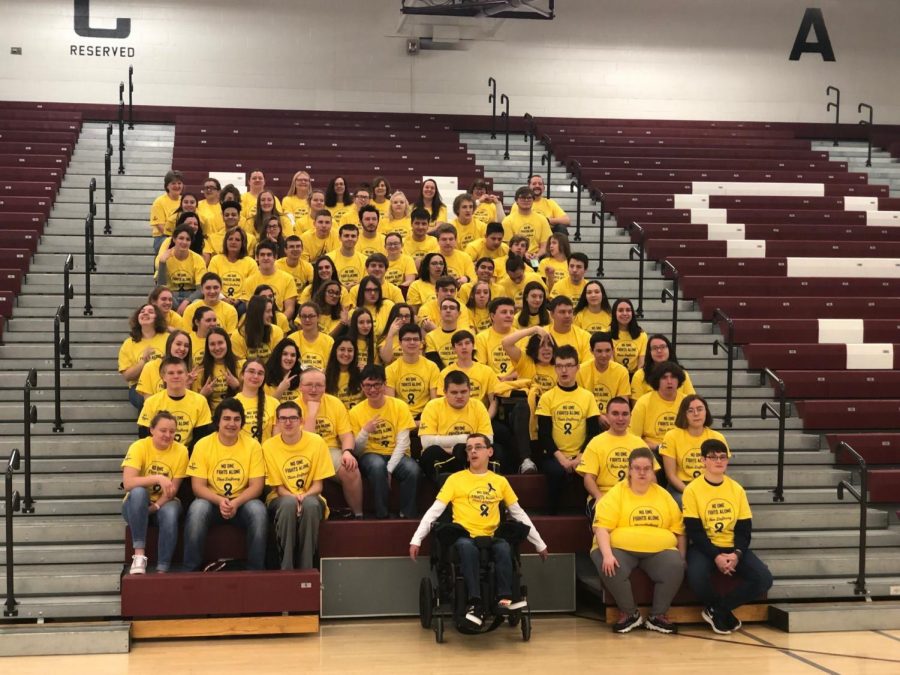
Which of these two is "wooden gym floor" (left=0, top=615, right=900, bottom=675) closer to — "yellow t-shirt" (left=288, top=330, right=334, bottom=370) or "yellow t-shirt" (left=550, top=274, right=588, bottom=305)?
"yellow t-shirt" (left=288, top=330, right=334, bottom=370)

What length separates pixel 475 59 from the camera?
19469 mm

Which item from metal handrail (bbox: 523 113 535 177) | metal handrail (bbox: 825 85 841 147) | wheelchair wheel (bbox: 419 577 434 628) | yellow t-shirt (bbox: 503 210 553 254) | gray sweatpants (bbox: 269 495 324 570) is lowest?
wheelchair wheel (bbox: 419 577 434 628)

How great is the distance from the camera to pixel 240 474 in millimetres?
8297

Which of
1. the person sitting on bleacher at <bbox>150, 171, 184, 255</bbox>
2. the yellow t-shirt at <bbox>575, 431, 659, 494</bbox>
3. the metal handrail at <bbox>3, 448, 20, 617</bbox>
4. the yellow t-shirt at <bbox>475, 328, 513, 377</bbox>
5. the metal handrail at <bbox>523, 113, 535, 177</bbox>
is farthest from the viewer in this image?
the metal handrail at <bbox>523, 113, 535, 177</bbox>

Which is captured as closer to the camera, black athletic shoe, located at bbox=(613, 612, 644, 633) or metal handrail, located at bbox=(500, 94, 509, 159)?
black athletic shoe, located at bbox=(613, 612, 644, 633)

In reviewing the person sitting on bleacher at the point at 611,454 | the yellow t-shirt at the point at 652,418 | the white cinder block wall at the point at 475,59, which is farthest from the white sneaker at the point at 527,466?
the white cinder block wall at the point at 475,59

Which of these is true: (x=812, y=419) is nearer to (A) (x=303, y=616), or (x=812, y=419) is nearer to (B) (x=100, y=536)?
(A) (x=303, y=616)

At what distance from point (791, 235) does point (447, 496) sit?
806 cm

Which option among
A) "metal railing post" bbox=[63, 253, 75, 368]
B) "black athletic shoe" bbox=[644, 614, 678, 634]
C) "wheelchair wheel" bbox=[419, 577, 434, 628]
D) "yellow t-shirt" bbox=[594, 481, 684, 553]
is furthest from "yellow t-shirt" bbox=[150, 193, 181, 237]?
"black athletic shoe" bbox=[644, 614, 678, 634]

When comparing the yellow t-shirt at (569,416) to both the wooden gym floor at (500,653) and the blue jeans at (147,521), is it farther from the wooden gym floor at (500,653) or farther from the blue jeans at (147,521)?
the blue jeans at (147,521)

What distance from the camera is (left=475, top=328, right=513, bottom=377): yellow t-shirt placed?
9.98 meters

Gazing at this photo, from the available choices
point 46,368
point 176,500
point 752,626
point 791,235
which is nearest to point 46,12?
point 46,368

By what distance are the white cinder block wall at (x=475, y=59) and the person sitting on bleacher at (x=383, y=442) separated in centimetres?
1083

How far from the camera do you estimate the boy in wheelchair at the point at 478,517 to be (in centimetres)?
796
